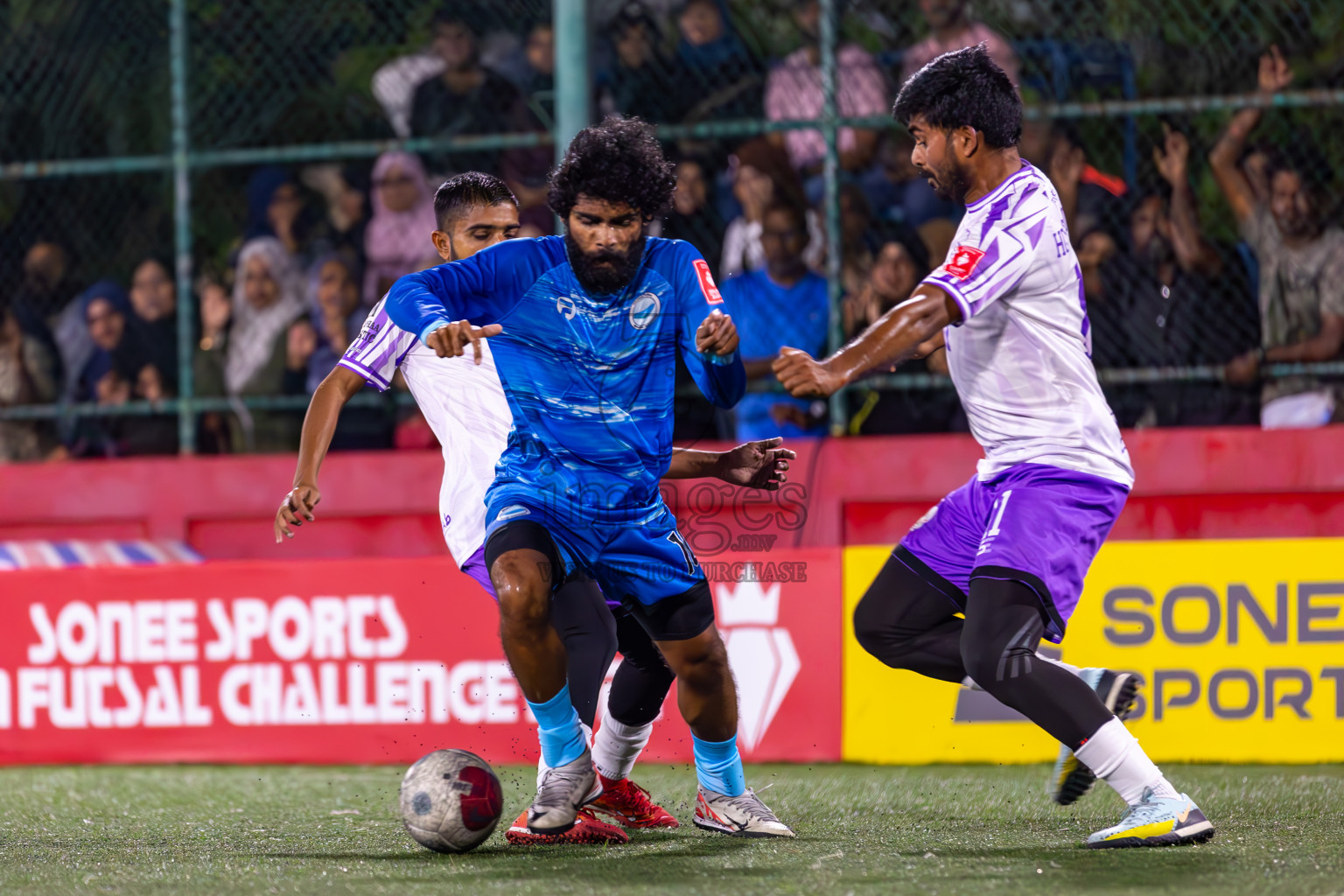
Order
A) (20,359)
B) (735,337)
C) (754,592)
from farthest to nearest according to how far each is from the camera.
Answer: (20,359) → (754,592) → (735,337)

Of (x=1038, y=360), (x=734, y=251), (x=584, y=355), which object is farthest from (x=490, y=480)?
(x=734, y=251)

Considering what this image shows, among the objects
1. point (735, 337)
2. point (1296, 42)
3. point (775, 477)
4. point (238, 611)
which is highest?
point (1296, 42)

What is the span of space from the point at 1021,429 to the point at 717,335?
2.84 ft

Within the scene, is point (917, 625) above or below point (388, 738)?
above

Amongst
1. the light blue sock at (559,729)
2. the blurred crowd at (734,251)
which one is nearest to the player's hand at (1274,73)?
the blurred crowd at (734,251)

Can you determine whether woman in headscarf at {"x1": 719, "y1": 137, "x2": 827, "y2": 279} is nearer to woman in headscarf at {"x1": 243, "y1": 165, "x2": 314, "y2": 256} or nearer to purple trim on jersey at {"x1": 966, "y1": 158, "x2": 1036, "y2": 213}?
woman in headscarf at {"x1": 243, "y1": 165, "x2": 314, "y2": 256}

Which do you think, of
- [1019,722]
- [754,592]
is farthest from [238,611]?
[1019,722]

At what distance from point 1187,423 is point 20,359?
589 cm

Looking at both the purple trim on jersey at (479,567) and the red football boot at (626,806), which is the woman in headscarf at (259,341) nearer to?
the purple trim on jersey at (479,567)

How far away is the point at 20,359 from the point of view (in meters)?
8.83

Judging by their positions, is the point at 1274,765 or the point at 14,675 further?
the point at 14,675

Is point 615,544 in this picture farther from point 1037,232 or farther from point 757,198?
point 757,198

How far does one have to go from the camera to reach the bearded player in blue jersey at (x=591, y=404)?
4.55 metres

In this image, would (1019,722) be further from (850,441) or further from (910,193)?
(910,193)
